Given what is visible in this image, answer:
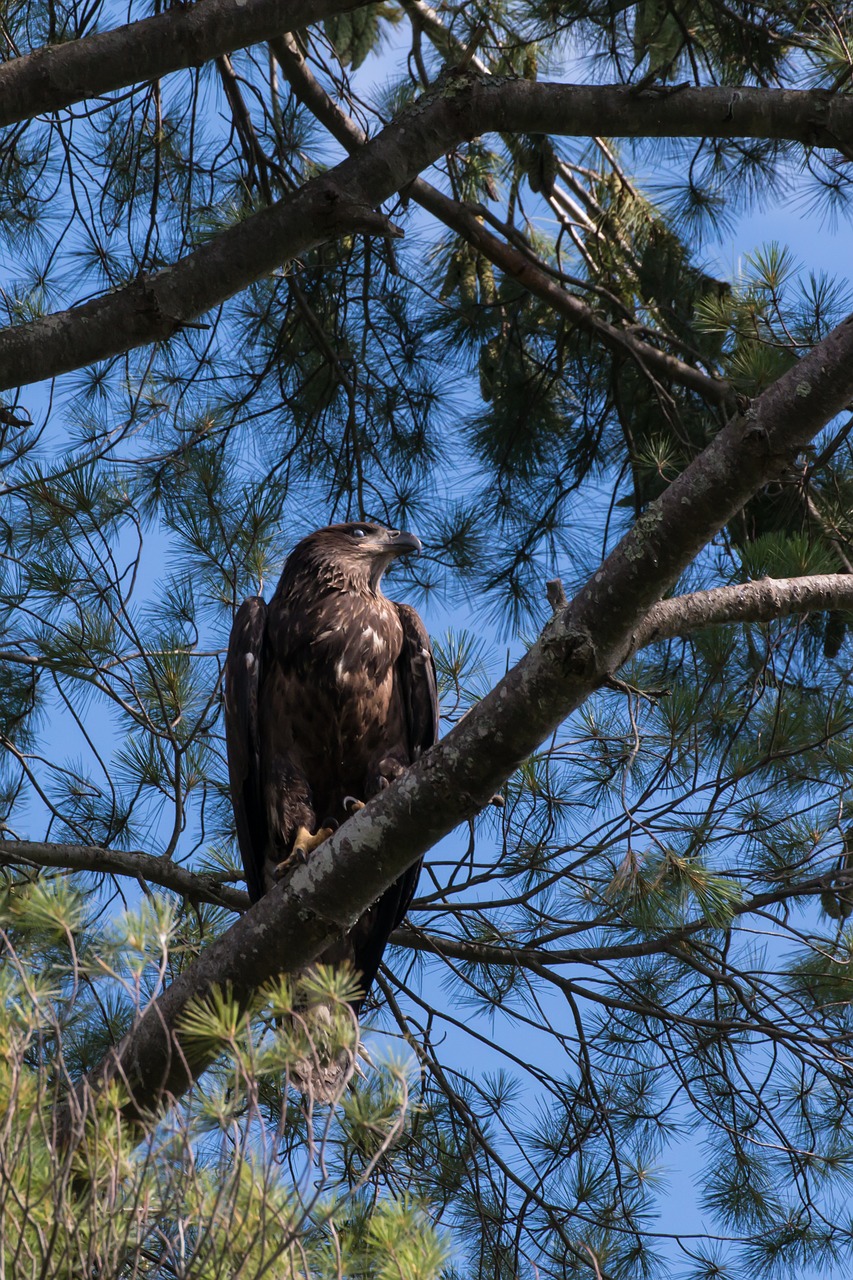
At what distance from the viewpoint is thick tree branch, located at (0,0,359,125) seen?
3.13 m

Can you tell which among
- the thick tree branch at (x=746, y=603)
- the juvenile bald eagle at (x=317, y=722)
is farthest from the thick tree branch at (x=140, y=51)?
the thick tree branch at (x=746, y=603)

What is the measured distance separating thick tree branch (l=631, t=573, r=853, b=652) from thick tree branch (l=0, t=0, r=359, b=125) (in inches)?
71.6

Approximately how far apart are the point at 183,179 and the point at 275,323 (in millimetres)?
677

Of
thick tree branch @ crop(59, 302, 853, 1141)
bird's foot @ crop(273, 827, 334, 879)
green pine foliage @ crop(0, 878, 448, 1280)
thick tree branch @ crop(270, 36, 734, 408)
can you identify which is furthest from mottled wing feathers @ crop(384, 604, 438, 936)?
green pine foliage @ crop(0, 878, 448, 1280)

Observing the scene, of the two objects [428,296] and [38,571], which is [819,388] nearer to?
[38,571]

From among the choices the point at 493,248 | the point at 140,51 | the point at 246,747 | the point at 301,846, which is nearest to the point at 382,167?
the point at 140,51

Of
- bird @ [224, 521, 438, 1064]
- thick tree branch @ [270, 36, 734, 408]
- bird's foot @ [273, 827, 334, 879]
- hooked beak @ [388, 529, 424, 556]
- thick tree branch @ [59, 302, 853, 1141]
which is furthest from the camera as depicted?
hooked beak @ [388, 529, 424, 556]

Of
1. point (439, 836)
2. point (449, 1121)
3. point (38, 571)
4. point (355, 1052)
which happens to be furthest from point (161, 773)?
point (355, 1052)

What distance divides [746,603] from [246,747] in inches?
68.5

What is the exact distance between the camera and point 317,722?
4.07 meters

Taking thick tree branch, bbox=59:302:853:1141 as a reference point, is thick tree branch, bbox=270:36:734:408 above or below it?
above

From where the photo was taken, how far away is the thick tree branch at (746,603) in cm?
277

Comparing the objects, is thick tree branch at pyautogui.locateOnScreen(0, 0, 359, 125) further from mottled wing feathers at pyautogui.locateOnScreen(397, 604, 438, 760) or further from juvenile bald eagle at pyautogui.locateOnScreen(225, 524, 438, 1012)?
mottled wing feathers at pyautogui.locateOnScreen(397, 604, 438, 760)

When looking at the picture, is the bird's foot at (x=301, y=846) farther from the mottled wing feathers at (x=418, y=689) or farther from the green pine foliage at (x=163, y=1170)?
the green pine foliage at (x=163, y=1170)
